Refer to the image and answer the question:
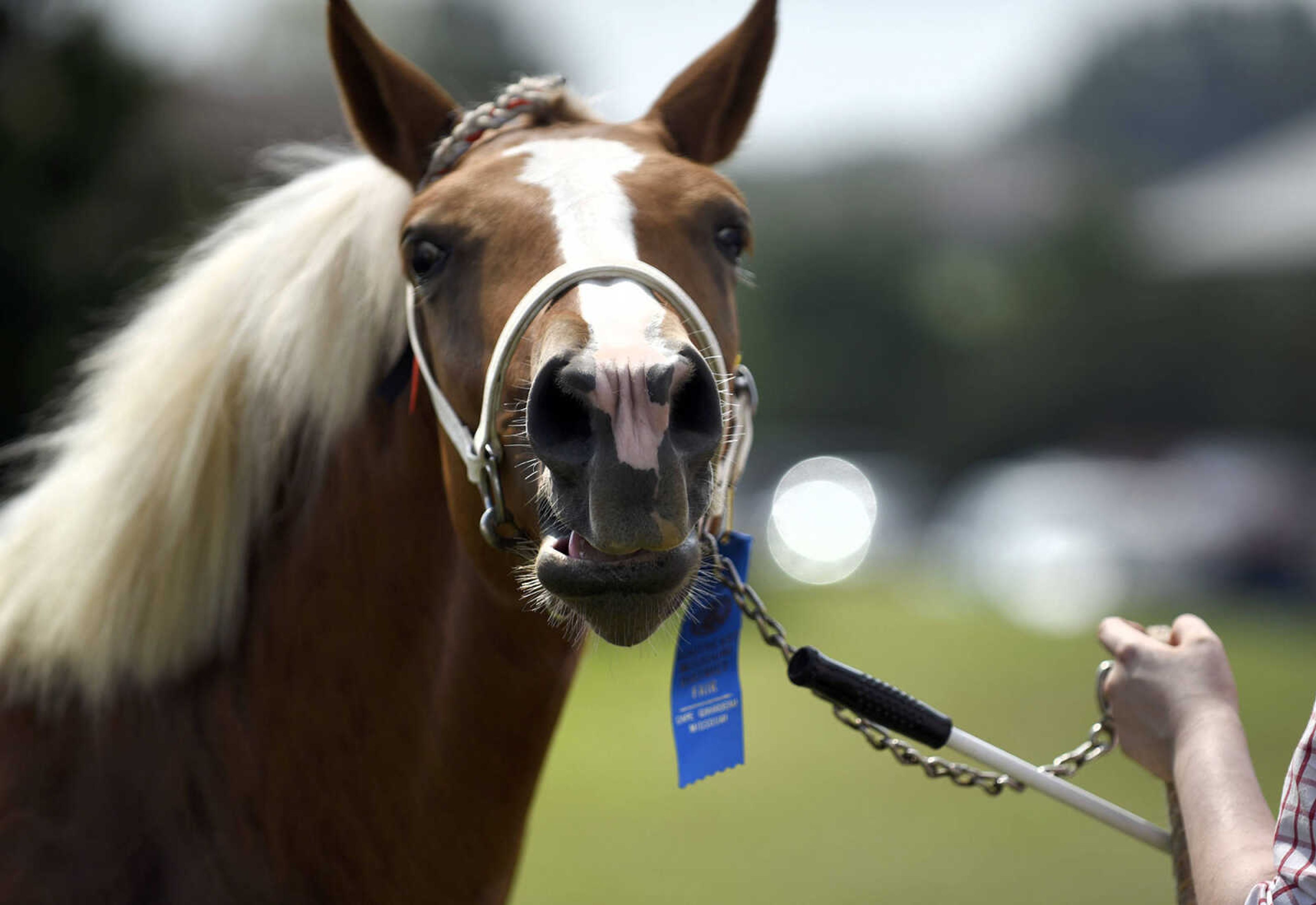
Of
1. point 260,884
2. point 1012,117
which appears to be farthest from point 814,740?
point 1012,117

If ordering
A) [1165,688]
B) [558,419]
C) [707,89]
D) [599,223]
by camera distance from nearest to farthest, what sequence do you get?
1. [558,419]
2. [1165,688]
3. [599,223]
4. [707,89]

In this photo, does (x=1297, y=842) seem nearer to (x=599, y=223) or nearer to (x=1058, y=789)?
(x=1058, y=789)

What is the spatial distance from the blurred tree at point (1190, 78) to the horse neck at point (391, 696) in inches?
3119

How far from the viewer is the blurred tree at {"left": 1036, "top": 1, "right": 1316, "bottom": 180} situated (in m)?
80.1

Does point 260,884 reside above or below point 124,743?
below

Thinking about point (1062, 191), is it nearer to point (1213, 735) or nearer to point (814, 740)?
point (814, 740)

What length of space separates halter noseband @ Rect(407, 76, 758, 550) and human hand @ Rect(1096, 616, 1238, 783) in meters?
0.75

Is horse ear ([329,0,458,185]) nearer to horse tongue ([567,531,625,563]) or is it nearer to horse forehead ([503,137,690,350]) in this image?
horse forehead ([503,137,690,350])

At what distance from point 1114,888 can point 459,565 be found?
5665 millimetres

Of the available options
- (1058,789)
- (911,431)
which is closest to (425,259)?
(1058,789)

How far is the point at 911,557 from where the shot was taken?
2466 cm

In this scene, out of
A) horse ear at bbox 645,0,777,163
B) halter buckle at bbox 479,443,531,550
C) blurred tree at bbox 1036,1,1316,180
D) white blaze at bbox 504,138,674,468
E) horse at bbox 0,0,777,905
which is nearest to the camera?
white blaze at bbox 504,138,674,468

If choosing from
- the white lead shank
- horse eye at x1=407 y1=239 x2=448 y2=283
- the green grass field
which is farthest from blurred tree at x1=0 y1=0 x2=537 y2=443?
the white lead shank

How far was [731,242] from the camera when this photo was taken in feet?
7.32
